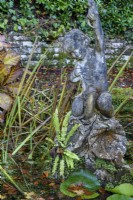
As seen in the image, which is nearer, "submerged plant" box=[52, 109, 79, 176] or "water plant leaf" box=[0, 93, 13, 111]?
"submerged plant" box=[52, 109, 79, 176]

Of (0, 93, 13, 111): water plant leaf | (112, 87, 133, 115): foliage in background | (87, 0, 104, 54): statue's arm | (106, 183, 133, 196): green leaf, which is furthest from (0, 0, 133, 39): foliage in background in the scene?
(106, 183, 133, 196): green leaf

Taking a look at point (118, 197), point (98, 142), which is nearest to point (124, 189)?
point (118, 197)

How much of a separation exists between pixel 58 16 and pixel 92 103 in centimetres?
596

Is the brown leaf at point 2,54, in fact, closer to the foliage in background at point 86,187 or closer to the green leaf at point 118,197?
the foliage in background at point 86,187

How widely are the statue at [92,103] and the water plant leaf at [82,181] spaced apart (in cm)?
10

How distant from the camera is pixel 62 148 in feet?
8.85

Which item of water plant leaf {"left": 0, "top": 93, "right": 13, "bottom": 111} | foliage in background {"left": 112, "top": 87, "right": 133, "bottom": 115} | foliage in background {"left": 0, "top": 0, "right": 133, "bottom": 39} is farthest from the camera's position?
foliage in background {"left": 0, "top": 0, "right": 133, "bottom": 39}

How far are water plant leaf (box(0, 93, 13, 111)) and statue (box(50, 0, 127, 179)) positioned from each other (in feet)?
2.53

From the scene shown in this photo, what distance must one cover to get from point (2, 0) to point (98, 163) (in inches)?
225

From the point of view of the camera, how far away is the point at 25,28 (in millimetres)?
7742

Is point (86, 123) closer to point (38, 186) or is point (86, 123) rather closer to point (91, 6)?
point (38, 186)

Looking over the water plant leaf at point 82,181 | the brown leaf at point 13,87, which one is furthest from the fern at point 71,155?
the brown leaf at point 13,87

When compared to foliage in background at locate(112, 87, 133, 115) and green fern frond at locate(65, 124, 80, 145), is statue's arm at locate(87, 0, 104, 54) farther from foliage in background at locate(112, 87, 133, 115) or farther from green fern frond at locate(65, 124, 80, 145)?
foliage in background at locate(112, 87, 133, 115)

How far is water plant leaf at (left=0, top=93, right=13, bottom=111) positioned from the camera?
328 cm
